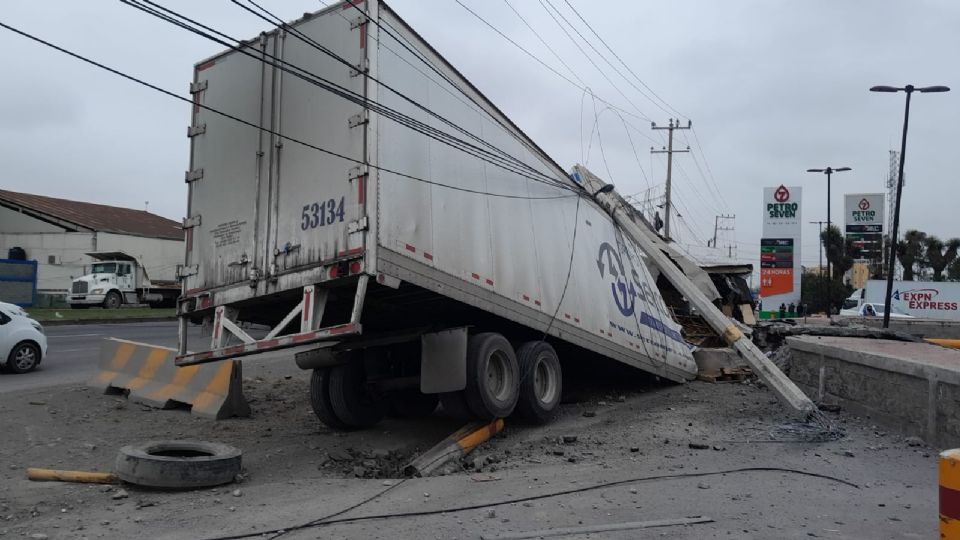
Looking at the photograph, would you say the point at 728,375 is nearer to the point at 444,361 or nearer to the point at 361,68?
the point at 444,361

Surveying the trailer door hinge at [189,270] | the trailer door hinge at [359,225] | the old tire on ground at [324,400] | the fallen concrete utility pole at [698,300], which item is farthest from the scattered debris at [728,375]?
the trailer door hinge at [189,270]

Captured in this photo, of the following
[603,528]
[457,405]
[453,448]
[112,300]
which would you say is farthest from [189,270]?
[112,300]

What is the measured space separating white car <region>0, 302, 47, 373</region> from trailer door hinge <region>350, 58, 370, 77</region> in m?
9.44

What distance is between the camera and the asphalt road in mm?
11969

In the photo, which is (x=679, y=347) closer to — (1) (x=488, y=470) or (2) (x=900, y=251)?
(1) (x=488, y=470)

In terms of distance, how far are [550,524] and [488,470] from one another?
7.51ft

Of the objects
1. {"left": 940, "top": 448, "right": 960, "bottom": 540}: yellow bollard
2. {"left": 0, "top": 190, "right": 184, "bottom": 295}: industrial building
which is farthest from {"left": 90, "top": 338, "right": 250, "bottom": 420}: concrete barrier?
{"left": 0, "top": 190, "right": 184, "bottom": 295}: industrial building

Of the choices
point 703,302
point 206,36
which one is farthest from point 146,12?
point 703,302

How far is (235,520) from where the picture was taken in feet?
17.7

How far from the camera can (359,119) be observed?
696cm

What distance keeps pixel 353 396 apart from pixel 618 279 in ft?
15.9

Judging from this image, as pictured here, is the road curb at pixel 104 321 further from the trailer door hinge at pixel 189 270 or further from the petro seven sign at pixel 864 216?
the petro seven sign at pixel 864 216

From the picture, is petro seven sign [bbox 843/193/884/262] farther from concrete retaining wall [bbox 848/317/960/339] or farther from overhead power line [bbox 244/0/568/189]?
overhead power line [bbox 244/0/568/189]

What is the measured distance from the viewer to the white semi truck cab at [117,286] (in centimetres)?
3441
